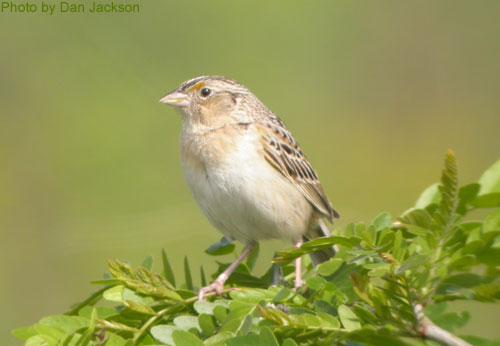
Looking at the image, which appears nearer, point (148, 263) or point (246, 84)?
point (148, 263)

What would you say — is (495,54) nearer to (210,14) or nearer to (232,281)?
(210,14)

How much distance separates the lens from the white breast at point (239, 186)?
302 cm

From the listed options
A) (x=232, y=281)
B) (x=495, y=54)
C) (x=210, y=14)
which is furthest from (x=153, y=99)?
(x=232, y=281)

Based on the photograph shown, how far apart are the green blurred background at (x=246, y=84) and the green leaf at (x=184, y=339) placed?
11.6ft

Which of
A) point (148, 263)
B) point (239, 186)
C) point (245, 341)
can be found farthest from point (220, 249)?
point (245, 341)

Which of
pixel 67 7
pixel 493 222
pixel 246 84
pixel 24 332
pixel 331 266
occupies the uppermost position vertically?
→ pixel 67 7

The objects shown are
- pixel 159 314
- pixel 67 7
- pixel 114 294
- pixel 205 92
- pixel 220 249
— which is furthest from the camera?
pixel 67 7

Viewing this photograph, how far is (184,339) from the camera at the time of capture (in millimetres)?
1500

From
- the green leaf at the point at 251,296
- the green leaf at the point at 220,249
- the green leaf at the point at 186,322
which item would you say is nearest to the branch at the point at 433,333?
the green leaf at the point at 251,296

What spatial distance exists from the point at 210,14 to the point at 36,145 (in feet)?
5.88

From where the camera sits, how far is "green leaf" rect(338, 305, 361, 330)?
145 centimetres

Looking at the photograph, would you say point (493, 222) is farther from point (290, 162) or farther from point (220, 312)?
point (290, 162)

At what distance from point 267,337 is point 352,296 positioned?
283mm

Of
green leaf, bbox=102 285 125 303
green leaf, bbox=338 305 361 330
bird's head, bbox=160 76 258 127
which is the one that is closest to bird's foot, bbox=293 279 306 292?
green leaf, bbox=338 305 361 330
